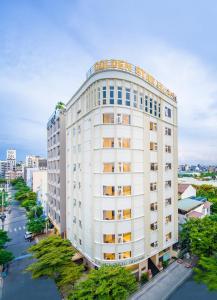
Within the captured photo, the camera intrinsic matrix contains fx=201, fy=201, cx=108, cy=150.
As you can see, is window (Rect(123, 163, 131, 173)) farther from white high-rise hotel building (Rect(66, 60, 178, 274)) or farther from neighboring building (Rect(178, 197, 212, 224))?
neighboring building (Rect(178, 197, 212, 224))

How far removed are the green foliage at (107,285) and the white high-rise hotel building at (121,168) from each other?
5199 mm

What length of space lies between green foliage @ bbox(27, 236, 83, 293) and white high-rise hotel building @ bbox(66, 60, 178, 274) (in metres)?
3.03

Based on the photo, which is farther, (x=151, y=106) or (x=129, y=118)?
(x=151, y=106)

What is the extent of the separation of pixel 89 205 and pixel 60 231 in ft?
49.6

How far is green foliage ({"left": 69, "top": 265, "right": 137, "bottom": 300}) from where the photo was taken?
53.1 feet

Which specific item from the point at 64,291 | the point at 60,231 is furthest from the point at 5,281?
the point at 60,231

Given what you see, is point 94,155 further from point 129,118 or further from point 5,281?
point 5,281

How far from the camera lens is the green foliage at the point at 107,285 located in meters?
16.2

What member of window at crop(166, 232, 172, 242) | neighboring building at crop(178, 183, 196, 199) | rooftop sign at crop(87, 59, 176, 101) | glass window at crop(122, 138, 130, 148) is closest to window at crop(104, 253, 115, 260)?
window at crop(166, 232, 172, 242)

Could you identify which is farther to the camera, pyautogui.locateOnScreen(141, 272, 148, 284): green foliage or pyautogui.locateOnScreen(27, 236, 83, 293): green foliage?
pyautogui.locateOnScreen(141, 272, 148, 284): green foliage

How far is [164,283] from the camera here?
82.7 feet

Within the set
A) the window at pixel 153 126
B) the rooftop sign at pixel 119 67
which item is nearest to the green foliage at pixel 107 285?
the window at pixel 153 126

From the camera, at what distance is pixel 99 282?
17.1m

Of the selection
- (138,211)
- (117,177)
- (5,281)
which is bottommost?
(5,281)
